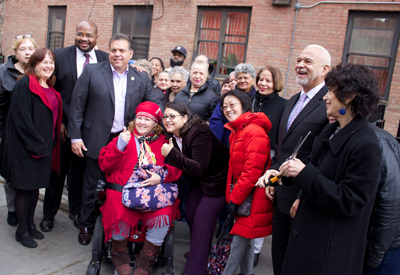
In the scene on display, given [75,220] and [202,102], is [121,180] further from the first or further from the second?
[202,102]

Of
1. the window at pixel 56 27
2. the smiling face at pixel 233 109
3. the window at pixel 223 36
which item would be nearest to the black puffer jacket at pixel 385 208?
the smiling face at pixel 233 109

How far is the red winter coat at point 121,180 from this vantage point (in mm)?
2727

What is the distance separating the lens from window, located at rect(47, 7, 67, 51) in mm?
10578

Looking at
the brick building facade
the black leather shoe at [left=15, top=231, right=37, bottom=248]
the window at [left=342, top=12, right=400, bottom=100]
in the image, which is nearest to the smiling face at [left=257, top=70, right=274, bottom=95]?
the black leather shoe at [left=15, top=231, right=37, bottom=248]

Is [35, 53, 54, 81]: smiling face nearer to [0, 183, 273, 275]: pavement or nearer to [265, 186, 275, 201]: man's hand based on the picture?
[0, 183, 273, 275]: pavement

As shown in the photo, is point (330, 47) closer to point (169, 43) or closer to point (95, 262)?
point (169, 43)

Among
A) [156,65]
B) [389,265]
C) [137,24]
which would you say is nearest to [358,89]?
[389,265]

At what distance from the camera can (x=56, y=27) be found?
10.7 metres

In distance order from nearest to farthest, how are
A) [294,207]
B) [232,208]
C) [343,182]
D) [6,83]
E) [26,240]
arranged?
[343,182]
[294,207]
[232,208]
[26,240]
[6,83]

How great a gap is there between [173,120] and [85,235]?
1.67m

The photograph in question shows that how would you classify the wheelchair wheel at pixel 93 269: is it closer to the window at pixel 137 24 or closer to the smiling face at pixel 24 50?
the smiling face at pixel 24 50

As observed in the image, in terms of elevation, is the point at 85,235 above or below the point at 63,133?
below

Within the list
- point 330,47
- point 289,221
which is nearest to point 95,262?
point 289,221

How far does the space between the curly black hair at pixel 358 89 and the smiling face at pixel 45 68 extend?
9.31ft
